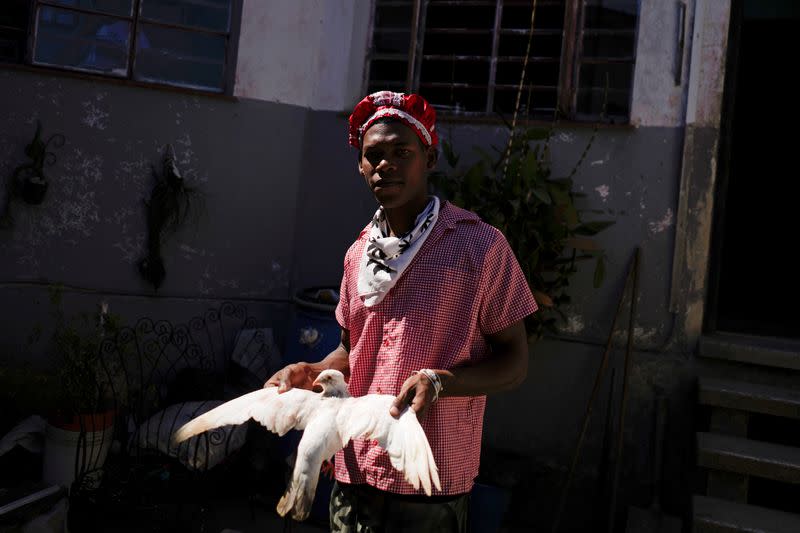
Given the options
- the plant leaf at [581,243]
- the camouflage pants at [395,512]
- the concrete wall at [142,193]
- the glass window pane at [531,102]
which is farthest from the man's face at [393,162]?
the concrete wall at [142,193]

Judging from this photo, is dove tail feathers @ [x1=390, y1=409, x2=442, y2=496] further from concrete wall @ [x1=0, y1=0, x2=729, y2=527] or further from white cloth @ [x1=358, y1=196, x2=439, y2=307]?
concrete wall @ [x1=0, y1=0, x2=729, y2=527]

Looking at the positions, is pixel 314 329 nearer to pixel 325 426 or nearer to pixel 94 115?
pixel 94 115

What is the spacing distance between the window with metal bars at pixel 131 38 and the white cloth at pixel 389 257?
378 cm

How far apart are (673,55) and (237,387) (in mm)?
3573

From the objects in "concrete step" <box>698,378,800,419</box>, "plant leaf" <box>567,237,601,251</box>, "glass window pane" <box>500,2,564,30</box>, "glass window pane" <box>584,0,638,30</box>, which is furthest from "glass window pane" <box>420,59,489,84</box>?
"concrete step" <box>698,378,800,419</box>

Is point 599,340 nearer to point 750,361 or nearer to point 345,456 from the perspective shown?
point 750,361

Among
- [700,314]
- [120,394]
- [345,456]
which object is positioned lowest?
[120,394]

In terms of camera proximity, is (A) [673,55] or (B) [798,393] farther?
(A) [673,55]

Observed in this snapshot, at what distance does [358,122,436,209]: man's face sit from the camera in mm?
1839

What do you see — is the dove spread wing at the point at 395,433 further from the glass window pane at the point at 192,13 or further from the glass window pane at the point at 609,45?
the glass window pane at the point at 192,13

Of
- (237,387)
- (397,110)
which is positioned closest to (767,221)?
(237,387)

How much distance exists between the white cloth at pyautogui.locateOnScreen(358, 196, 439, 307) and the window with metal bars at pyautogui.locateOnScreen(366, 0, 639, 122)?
3.03 meters

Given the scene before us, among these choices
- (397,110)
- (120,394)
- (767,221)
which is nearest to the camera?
(397,110)

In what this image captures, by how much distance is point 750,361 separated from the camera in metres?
4.23
